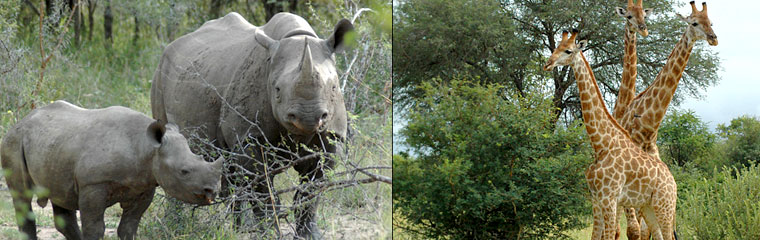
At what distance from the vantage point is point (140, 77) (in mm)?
8164

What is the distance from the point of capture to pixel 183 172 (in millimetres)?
3293

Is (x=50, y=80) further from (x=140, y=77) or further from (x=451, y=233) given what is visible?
(x=451, y=233)

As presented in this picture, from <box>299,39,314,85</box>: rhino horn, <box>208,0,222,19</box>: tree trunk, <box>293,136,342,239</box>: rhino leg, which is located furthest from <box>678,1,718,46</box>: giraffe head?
<box>208,0,222,19</box>: tree trunk

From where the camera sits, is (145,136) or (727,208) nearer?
(145,136)

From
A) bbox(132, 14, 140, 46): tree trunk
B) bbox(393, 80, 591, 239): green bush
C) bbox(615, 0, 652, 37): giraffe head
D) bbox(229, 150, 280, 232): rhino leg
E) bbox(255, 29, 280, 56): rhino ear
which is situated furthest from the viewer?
bbox(132, 14, 140, 46): tree trunk

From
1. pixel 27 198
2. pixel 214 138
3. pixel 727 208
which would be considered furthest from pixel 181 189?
pixel 727 208

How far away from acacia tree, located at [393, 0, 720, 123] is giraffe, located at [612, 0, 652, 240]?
2.81 feet

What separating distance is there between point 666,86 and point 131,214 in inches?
108

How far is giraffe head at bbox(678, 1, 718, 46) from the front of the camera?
3.85 meters

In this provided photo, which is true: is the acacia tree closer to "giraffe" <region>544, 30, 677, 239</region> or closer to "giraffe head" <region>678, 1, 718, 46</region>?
"giraffe" <region>544, 30, 677, 239</region>

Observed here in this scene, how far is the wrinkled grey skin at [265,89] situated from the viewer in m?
3.23

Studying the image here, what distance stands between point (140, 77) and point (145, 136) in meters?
4.98

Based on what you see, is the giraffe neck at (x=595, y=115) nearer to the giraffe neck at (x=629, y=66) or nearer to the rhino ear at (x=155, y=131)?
the giraffe neck at (x=629, y=66)

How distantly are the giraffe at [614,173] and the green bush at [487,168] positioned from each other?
0.69 m
